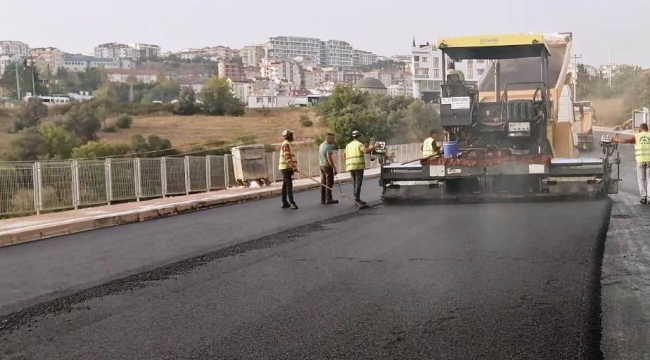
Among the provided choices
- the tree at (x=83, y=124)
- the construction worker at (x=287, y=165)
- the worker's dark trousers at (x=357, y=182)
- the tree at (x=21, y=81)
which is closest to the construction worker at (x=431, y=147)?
the worker's dark trousers at (x=357, y=182)

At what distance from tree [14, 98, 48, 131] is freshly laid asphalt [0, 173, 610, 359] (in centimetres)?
5303

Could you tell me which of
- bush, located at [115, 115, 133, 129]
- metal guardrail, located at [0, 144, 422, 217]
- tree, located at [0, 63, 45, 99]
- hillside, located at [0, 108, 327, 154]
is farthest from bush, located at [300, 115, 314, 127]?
tree, located at [0, 63, 45, 99]

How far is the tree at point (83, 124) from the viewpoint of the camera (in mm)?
55719

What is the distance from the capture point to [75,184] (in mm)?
14836

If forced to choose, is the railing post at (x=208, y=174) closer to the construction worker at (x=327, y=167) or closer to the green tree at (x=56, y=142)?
the construction worker at (x=327, y=167)

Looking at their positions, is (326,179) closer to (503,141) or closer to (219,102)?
(503,141)

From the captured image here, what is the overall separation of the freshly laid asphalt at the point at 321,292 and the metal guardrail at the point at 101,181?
3679 millimetres

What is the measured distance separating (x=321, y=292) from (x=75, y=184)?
991 cm

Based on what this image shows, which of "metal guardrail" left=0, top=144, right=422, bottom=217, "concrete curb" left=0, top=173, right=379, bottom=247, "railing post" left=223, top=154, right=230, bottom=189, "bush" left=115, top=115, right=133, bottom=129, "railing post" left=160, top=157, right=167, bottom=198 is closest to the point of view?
"concrete curb" left=0, top=173, right=379, bottom=247

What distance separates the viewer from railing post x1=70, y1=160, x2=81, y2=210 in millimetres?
14655

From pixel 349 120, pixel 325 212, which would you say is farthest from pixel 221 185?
pixel 349 120

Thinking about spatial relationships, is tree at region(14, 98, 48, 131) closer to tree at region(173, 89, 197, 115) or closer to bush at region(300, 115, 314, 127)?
tree at region(173, 89, 197, 115)

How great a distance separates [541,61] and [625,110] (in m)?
35.4

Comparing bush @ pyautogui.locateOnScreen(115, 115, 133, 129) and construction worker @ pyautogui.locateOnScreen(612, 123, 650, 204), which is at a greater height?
bush @ pyautogui.locateOnScreen(115, 115, 133, 129)
